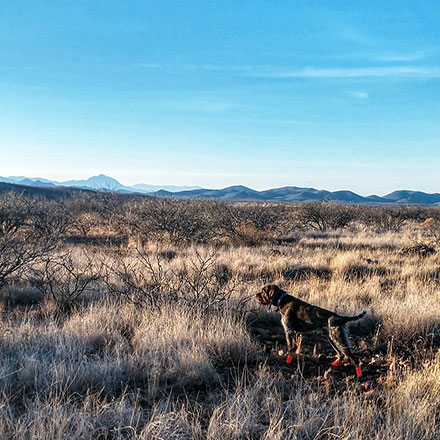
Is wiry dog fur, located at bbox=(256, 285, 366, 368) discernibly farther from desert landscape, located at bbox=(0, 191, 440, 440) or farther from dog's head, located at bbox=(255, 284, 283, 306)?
desert landscape, located at bbox=(0, 191, 440, 440)

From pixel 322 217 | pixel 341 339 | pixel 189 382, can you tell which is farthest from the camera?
pixel 322 217

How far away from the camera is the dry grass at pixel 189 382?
2498mm

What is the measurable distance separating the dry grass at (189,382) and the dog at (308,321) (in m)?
0.36

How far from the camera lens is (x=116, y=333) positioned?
4.31 m

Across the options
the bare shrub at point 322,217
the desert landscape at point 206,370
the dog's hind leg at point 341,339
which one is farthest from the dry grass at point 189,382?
the bare shrub at point 322,217

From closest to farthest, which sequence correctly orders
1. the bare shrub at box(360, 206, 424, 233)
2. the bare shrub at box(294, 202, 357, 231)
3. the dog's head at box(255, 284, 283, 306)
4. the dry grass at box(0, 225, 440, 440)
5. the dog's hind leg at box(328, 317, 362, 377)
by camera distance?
the dry grass at box(0, 225, 440, 440)
the dog's hind leg at box(328, 317, 362, 377)
the dog's head at box(255, 284, 283, 306)
the bare shrub at box(294, 202, 357, 231)
the bare shrub at box(360, 206, 424, 233)

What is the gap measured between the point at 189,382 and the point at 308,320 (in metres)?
1.29

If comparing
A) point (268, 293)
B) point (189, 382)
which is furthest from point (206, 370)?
point (268, 293)

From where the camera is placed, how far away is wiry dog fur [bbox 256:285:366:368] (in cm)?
358

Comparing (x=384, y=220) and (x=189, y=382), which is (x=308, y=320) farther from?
(x=384, y=220)

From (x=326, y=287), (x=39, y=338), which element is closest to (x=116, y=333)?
(x=39, y=338)

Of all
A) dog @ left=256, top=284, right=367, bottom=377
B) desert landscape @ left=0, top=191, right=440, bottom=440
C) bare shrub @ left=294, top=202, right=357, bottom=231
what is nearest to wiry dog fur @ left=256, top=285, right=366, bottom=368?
dog @ left=256, top=284, right=367, bottom=377

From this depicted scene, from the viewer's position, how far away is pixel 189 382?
3316 mm

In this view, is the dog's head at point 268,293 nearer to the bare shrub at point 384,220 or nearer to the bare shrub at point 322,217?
the bare shrub at point 322,217
